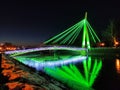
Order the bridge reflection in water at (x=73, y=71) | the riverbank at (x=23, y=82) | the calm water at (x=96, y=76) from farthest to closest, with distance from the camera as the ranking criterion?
1. the bridge reflection in water at (x=73, y=71)
2. the calm water at (x=96, y=76)
3. the riverbank at (x=23, y=82)

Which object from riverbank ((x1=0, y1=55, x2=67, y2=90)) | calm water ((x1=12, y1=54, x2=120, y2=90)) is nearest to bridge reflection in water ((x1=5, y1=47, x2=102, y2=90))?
calm water ((x1=12, y1=54, x2=120, y2=90))

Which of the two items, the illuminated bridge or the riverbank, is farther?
the illuminated bridge

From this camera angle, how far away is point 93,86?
1559 cm

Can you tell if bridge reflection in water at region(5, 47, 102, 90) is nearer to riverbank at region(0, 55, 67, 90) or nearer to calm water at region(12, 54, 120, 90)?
calm water at region(12, 54, 120, 90)

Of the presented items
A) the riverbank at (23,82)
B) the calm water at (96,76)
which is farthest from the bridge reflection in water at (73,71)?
the riverbank at (23,82)

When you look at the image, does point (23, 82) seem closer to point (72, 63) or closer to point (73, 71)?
point (73, 71)

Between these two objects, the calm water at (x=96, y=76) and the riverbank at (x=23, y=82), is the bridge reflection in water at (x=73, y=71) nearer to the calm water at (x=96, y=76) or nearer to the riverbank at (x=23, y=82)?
the calm water at (x=96, y=76)

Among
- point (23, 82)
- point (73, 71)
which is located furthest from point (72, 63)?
point (23, 82)

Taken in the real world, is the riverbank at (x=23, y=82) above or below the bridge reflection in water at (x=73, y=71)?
above

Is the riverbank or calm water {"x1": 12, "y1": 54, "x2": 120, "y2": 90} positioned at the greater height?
the riverbank

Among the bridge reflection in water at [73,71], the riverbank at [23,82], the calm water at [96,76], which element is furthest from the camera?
the bridge reflection in water at [73,71]

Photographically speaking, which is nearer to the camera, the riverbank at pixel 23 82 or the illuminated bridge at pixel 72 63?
the riverbank at pixel 23 82

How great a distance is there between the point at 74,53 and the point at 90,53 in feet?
24.6

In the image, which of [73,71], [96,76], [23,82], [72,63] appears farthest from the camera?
[72,63]
